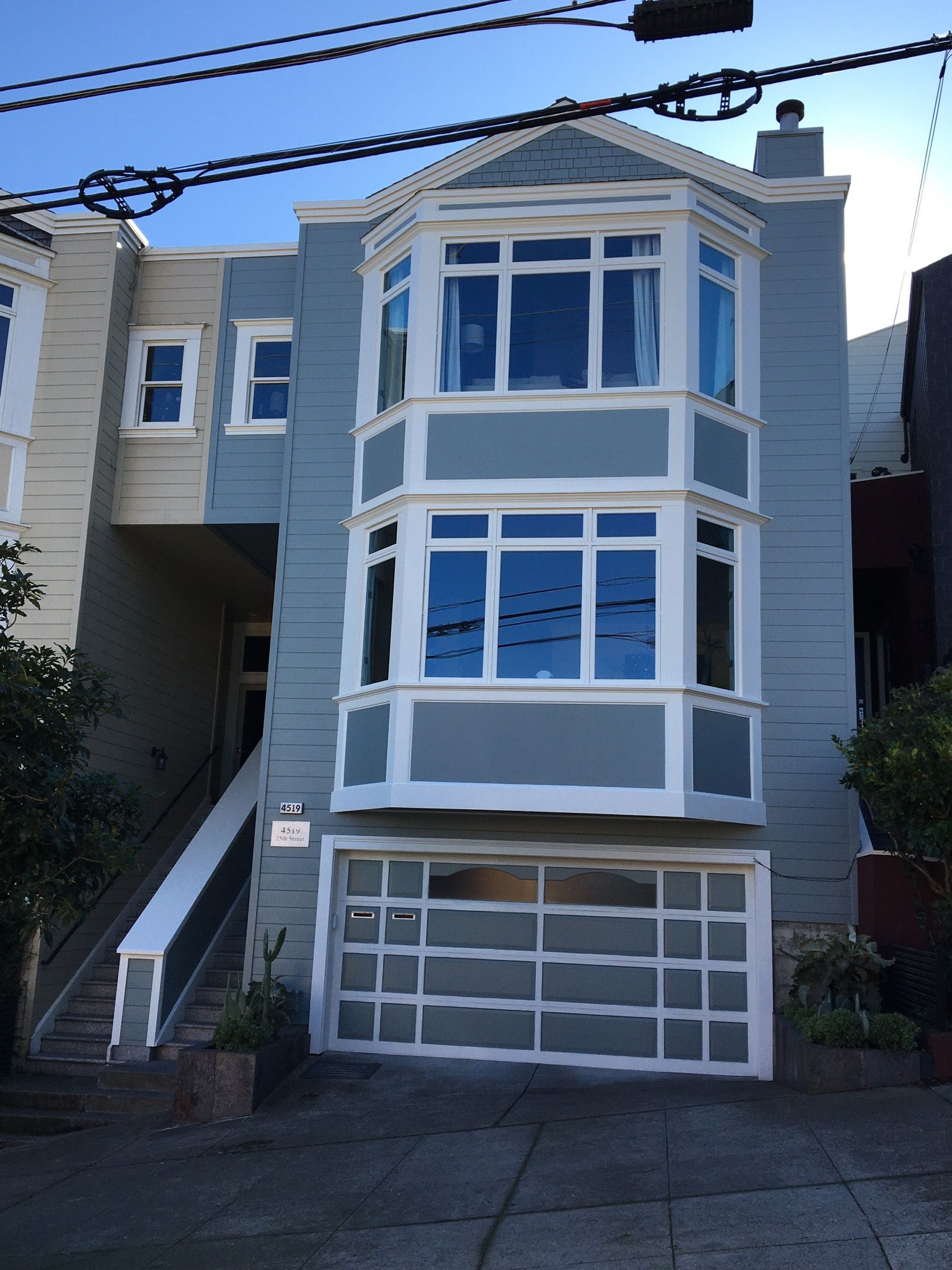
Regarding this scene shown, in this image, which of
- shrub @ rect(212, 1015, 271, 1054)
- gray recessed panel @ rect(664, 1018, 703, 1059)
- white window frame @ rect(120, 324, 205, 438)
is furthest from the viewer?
white window frame @ rect(120, 324, 205, 438)

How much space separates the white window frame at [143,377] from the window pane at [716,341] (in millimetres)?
5658

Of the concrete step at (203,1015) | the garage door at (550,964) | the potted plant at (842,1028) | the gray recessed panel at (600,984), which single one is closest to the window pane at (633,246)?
the garage door at (550,964)

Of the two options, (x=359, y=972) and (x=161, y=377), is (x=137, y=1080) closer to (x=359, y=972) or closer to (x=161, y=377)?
(x=359, y=972)

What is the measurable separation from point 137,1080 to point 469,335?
759 centimetres

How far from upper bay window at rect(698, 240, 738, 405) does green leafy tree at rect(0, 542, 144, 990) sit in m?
6.61

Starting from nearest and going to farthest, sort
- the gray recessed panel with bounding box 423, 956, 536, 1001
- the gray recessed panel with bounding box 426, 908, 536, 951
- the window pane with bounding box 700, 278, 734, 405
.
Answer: the gray recessed panel with bounding box 423, 956, 536, 1001 → the gray recessed panel with bounding box 426, 908, 536, 951 → the window pane with bounding box 700, 278, 734, 405

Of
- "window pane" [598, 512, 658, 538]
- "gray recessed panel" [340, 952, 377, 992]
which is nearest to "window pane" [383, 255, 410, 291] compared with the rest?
"window pane" [598, 512, 658, 538]

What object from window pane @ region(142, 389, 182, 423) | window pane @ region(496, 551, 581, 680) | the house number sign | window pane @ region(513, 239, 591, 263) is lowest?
the house number sign

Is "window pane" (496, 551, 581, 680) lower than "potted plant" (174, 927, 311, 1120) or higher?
higher

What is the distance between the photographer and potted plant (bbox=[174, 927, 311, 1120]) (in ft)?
31.1

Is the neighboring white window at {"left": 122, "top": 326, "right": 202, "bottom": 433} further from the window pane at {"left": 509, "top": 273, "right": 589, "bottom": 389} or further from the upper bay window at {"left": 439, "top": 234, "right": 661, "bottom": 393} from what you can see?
the window pane at {"left": 509, "top": 273, "right": 589, "bottom": 389}

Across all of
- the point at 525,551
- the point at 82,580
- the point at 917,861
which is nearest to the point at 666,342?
the point at 525,551

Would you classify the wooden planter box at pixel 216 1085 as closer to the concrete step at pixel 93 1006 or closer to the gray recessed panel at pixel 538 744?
the concrete step at pixel 93 1006

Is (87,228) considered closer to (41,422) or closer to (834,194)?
(41,422)
